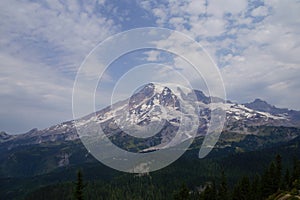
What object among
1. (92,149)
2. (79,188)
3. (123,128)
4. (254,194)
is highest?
(123,128)

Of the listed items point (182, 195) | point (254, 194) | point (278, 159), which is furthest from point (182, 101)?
Result: point (278, 159)

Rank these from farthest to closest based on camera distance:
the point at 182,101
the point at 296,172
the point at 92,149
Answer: the point at 296,172, the point at 182,101, the point at 92,149

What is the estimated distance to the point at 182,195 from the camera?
72.3 metres

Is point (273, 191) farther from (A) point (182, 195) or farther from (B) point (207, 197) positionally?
(A) point (182, 195)

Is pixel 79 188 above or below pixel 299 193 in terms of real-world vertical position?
above

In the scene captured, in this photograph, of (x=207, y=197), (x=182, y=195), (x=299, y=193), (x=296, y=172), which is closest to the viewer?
(x=299, y=193)

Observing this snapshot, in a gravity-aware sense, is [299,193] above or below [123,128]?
below

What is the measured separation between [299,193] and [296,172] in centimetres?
2668

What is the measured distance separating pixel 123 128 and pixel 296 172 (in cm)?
6727

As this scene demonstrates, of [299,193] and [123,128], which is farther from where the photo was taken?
[299,193]

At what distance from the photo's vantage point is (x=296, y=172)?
87.1 m

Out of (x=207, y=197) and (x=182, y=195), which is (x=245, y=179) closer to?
(x=207, y=197)

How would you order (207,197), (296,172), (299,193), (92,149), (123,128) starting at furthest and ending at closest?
(296,172)
(207,197)
(299,193)
(123,128)
(92,149)

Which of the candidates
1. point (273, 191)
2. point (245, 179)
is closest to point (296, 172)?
point (273, 191)
